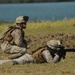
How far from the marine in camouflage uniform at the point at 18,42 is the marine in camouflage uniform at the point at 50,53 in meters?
0.79

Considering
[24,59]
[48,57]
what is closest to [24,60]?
[24,59]

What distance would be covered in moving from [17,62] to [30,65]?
38cm

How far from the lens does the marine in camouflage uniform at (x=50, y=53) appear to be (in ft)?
42.5

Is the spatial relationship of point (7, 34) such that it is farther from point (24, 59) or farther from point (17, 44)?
point (24, 59)

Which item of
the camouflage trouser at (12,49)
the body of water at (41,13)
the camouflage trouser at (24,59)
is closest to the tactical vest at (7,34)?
the camouflage trouser at (12,49)

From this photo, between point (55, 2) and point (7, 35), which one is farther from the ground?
point (7, 35)

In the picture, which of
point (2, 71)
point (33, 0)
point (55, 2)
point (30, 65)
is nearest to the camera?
point (2, 71)

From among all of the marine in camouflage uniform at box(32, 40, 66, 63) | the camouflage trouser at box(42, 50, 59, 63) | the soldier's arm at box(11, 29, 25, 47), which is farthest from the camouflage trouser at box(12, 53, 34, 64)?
the soldier's arm at box(11, 29, 25, 47)

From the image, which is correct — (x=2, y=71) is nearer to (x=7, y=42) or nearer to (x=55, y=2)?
(x=7, y=42)

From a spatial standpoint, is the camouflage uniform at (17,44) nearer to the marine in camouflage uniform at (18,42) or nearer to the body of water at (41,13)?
the marine in camouflage uniform at (18,42)

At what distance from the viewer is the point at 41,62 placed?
13.1 metres

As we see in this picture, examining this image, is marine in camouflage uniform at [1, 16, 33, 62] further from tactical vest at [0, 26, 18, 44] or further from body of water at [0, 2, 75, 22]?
body of water at [0, 2, 75, 22]

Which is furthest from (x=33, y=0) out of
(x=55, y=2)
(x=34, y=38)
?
(x=34, y=38)

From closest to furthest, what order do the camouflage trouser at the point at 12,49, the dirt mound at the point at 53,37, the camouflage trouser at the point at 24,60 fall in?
1. the camouflage trouser at the point at 24,60
2. the camouflage trouser at the point at 12,49
3. the dirt mound at the point at 53,37
